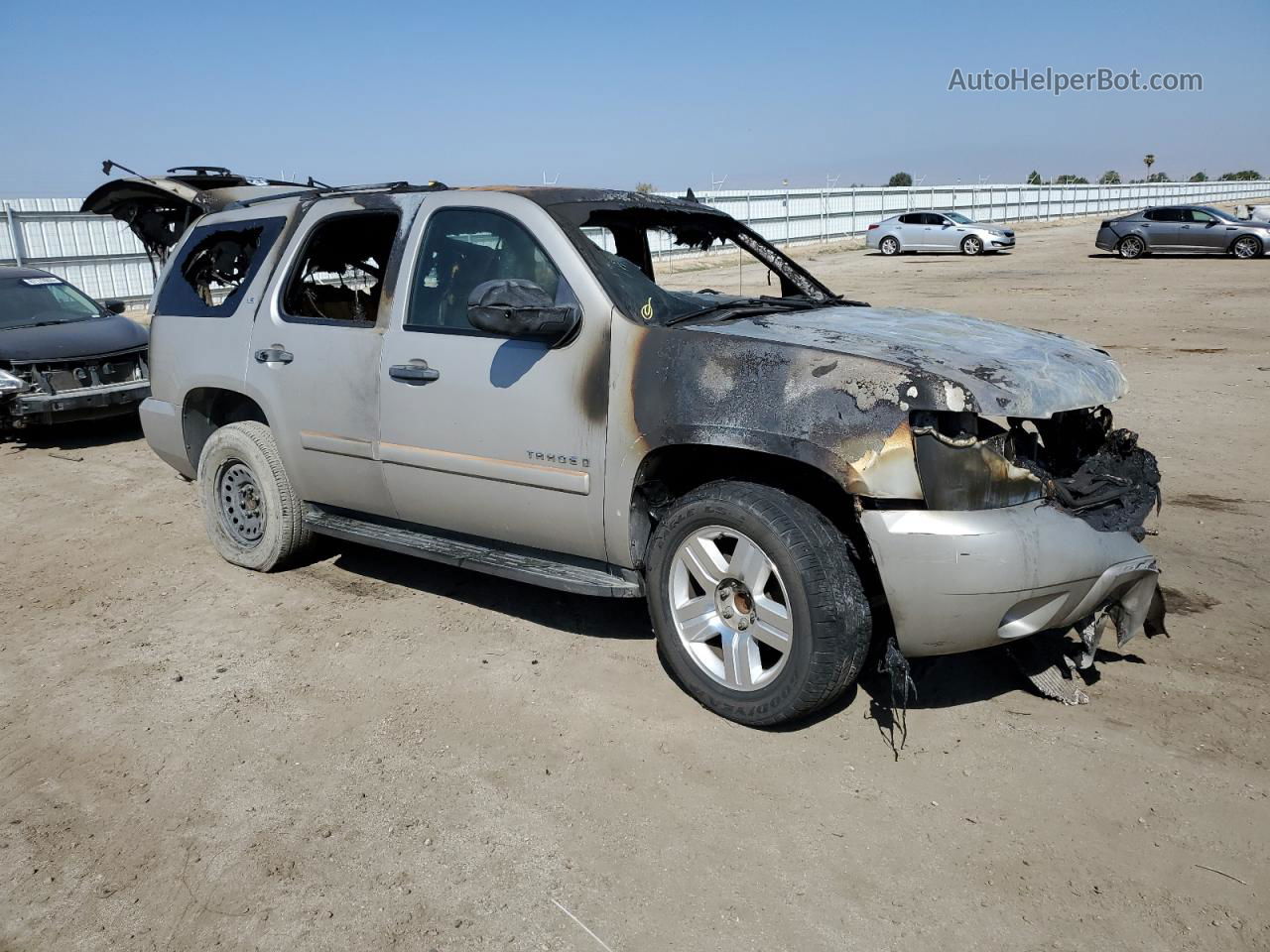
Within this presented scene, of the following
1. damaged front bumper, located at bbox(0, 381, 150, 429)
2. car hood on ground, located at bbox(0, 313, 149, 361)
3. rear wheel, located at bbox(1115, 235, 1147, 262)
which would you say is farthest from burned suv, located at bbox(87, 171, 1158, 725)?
rear wheel, located at bbox(1115, 235, 1147, 262)

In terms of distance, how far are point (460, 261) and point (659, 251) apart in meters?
1.19

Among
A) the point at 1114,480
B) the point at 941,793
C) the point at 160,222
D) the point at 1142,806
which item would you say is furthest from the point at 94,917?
the point at 160,222

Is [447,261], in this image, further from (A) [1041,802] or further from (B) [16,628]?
(A) [1041,802]

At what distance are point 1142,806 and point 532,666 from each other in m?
2.32

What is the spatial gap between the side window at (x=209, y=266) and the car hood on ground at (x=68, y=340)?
3970 mm

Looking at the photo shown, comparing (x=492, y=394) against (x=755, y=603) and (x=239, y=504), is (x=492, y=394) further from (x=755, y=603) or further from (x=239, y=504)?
(x=239, y=504)

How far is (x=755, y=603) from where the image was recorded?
354 centimetres

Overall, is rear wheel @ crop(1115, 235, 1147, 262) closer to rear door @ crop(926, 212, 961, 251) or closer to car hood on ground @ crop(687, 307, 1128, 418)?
rear door @ crop(926, 212, 961, 251)

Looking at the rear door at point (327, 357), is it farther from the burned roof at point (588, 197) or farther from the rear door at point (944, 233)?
the rear door at point (944, 233)

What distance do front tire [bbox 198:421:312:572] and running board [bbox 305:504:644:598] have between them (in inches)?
6.1

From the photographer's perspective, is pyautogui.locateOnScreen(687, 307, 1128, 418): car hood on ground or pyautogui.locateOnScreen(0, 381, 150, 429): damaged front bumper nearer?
pyautogui.locateOnScreen(687, 307, 1128, 418): car hood on ground

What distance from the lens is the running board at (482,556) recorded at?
13.2ft

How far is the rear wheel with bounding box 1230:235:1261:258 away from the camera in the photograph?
25.4 meters

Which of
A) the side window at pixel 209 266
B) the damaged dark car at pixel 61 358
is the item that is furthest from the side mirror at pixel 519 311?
the damaged dark car at pixel 61 358
